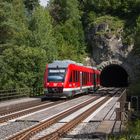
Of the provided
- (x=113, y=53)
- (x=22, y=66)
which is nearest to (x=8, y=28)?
(x=22, y=66)

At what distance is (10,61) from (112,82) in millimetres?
54989

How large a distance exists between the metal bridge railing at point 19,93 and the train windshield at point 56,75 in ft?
9.62

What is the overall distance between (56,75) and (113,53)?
41.6 metres

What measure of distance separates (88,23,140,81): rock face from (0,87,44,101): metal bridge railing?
3339 centimetres

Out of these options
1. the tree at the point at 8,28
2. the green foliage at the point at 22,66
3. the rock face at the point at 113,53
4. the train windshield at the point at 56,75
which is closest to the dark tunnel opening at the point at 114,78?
the rock face at the point at 113,53

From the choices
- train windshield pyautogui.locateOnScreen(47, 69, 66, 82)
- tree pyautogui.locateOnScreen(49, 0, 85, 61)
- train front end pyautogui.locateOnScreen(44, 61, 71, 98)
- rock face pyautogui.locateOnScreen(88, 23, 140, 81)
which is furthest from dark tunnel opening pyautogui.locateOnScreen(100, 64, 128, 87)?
train windshield pyautogui.locateOnScreen(47, 69, 66, 82)

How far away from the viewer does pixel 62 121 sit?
21.8m

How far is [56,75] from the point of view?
3891cm

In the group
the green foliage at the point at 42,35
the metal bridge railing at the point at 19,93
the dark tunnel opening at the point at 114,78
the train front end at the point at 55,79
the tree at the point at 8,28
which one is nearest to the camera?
the metal bridge railing at the point at 19,93

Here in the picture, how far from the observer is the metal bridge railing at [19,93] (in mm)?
37188

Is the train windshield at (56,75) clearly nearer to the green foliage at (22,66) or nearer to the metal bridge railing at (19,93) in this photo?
the metal bridge railing at (19,93)

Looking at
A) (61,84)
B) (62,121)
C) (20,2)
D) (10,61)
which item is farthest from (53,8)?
(62,121)

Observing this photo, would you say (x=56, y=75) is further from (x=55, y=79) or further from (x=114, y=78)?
(x=114, y=78)

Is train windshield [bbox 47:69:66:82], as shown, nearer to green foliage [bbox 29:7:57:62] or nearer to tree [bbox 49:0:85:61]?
green foliage [bbox 29:7:57:62]
